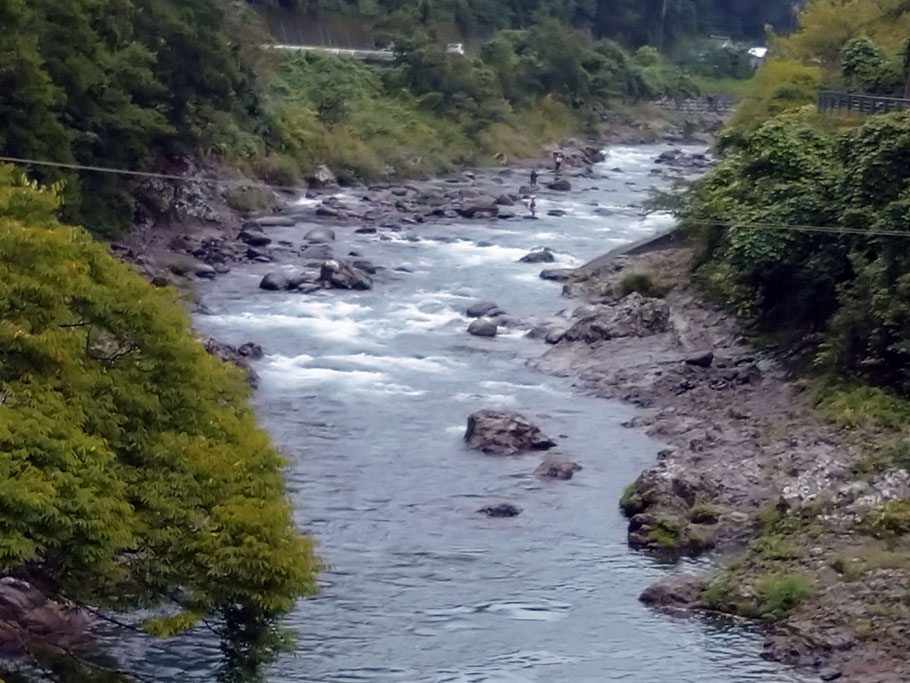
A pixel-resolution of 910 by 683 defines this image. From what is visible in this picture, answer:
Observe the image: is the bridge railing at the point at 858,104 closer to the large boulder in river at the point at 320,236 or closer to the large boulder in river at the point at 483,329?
the large boulder in river at the point at 483,329

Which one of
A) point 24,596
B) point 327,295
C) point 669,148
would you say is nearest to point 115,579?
point 24,596

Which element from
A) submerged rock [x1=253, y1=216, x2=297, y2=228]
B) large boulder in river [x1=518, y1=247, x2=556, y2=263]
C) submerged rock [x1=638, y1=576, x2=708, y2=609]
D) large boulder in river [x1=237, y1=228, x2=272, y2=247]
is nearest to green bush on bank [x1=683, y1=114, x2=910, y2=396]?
submerged rock [x1=638, y1=576, x2=708, y2=609]

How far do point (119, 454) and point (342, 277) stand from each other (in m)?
25.6

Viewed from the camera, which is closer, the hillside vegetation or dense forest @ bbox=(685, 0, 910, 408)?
dense forest @ bbox=(685, 0, 910, 408)

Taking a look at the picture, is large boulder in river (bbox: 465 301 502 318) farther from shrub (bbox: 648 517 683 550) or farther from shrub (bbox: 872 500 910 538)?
shrub (bbox: 872 500 910 538)

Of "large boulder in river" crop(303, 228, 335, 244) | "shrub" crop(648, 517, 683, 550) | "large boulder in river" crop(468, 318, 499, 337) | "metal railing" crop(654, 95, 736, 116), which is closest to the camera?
"shrub" crop(648, 517, 683, 550)

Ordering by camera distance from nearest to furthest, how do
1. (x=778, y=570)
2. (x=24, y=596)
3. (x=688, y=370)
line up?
(x=24, y=596)
(x=778, y=570)
(x=688, y=370)

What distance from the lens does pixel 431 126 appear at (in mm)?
66438

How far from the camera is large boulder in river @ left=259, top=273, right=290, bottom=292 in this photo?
38.1 meters

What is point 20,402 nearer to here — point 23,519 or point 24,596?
point 23,519

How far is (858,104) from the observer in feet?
114

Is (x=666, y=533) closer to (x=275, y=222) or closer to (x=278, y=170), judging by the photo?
(x=275, y=222)

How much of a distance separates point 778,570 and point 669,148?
204 ft

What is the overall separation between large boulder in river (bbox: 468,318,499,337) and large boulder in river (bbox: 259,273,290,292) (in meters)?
6.05
